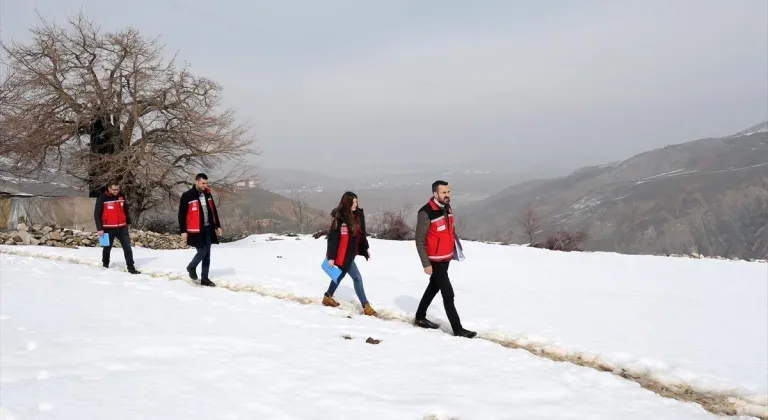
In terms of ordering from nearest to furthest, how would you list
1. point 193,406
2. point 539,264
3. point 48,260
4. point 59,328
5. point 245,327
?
point 193,406 < point 59,328 < point 245,327 < point 48,260 < point 539,264

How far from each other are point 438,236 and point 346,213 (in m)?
1.84

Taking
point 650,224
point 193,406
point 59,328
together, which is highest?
point 59,328

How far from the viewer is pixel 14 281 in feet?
28.9

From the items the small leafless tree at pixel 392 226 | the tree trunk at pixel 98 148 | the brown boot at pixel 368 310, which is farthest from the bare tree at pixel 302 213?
the brown boot at pixel 368 310

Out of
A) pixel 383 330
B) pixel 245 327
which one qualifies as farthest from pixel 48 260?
pixel 383 330

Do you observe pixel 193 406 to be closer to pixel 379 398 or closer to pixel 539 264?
pixel 379 398

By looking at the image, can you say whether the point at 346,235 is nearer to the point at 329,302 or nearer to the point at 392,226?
the point at 329,302

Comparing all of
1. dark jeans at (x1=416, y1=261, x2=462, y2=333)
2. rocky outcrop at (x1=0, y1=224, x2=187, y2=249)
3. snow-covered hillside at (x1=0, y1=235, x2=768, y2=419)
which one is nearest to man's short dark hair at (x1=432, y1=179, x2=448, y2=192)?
dark jeans at (x1=416, y1=261, x2=462, y2=333)

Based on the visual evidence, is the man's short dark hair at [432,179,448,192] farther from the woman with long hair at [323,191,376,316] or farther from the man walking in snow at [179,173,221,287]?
the man walking in snow at [179,173,221,287]

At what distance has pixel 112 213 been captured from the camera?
10.5 metres

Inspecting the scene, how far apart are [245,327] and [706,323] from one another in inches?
344

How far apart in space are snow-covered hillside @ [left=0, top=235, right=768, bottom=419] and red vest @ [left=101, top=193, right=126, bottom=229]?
3.66ft

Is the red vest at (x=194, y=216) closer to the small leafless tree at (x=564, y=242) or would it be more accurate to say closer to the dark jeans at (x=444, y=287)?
the dark jeans at (x=444, y=287)

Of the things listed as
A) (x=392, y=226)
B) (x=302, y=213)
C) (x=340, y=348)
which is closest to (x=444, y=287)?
(x=340, y=348)
